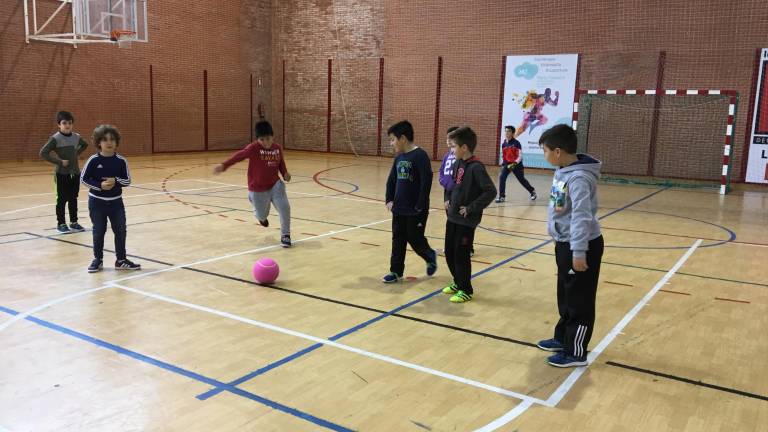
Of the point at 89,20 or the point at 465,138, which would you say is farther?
the point at 89,20

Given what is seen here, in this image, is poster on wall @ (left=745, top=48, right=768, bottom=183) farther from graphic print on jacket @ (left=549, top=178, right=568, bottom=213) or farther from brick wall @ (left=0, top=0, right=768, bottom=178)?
graphic print on jacket @ (left=549, top=178, right=568, bottom=213)

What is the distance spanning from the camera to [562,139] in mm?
3770

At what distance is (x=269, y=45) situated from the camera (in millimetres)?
23266

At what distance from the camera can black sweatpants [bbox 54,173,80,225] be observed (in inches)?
304

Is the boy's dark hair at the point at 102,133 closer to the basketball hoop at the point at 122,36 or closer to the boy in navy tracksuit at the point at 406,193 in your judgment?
the boy in navy tracksuit at the point at 406,193

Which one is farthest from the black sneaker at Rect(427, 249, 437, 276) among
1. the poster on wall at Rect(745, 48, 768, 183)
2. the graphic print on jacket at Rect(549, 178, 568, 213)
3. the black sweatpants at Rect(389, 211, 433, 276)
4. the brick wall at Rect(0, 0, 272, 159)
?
the brick wall at Rect(0, 0, 272, 159)

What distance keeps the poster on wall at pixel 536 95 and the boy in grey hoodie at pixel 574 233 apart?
558 inches

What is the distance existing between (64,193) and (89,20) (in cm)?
1028

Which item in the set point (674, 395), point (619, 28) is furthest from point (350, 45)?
point (674, 395)

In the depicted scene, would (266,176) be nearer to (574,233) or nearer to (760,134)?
(574,233)

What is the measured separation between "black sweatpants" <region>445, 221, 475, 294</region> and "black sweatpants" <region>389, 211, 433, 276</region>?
478 mm

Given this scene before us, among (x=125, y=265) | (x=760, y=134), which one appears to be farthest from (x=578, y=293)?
(x=760, y=134)

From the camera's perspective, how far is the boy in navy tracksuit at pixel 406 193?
18.4ft

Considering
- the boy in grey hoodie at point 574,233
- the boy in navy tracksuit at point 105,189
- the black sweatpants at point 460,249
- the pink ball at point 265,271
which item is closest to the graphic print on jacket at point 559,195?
the boy in grey hoodie at point 574,233
